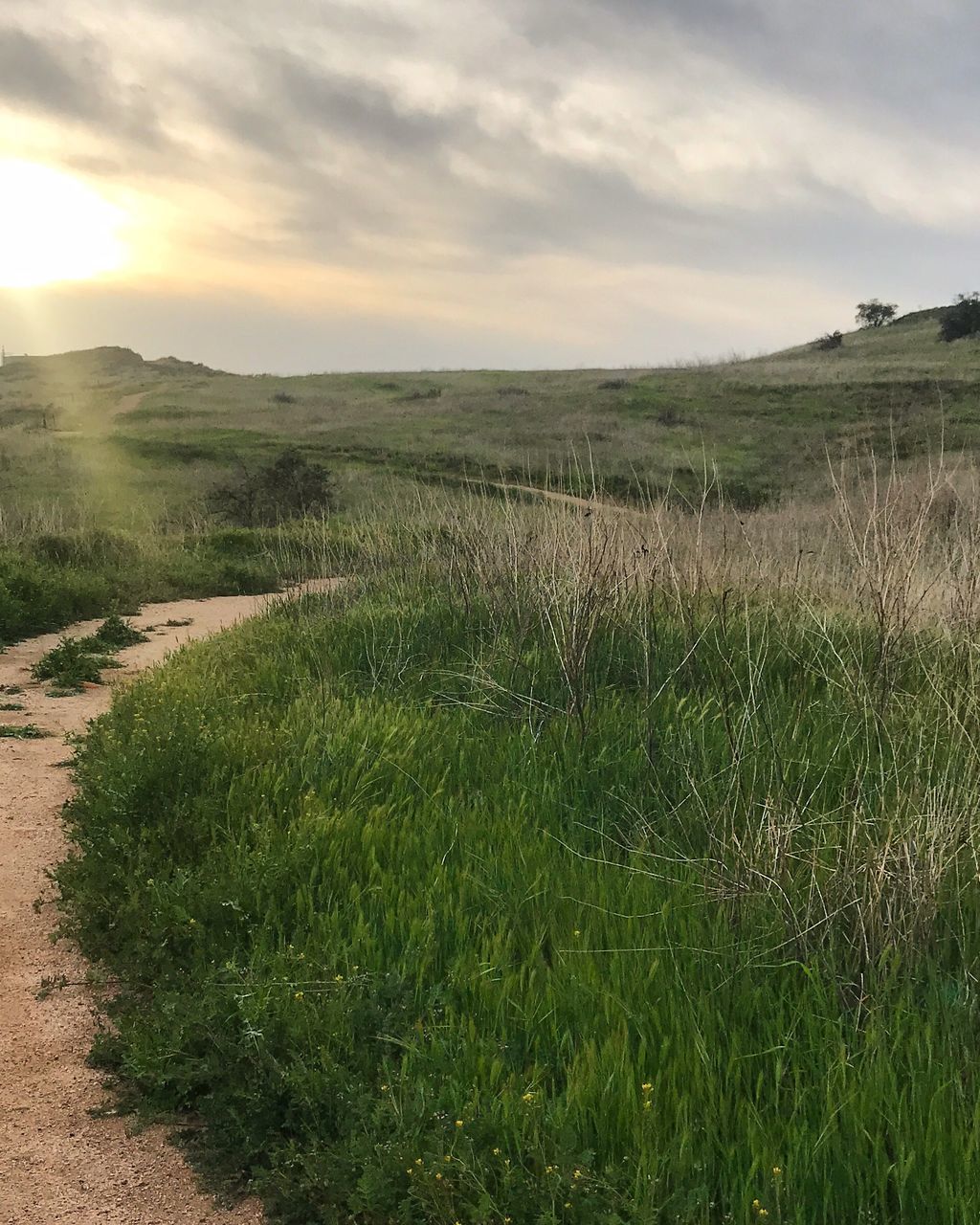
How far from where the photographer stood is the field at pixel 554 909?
2.43m

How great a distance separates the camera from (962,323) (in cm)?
6900

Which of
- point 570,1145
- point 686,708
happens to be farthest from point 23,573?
point 570,1145

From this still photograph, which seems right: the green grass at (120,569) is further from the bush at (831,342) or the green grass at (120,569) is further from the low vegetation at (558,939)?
the bush at (831,342)

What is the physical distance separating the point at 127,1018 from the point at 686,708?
3.50m

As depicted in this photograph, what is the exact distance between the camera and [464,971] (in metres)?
3.21

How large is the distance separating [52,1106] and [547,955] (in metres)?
1.68

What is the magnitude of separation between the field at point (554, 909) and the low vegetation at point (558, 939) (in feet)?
0.05

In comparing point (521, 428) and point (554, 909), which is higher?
point (521, 428)

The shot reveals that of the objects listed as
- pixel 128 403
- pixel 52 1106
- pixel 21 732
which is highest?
pixel 128 403

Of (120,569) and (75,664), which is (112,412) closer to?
(120,569)

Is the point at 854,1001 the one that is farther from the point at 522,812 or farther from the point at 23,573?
the point at 23,573

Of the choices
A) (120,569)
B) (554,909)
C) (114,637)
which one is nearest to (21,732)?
(114,637)

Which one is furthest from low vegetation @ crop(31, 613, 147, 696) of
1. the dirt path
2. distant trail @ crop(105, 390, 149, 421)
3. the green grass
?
distant trail @ crop(105, 390, 149, 421)

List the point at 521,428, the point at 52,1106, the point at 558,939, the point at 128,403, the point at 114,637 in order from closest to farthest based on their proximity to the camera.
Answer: the point at 52,1106 < the point at 558,939 < the point at 114,637 < the point at 521,428 < the point at 128,403
